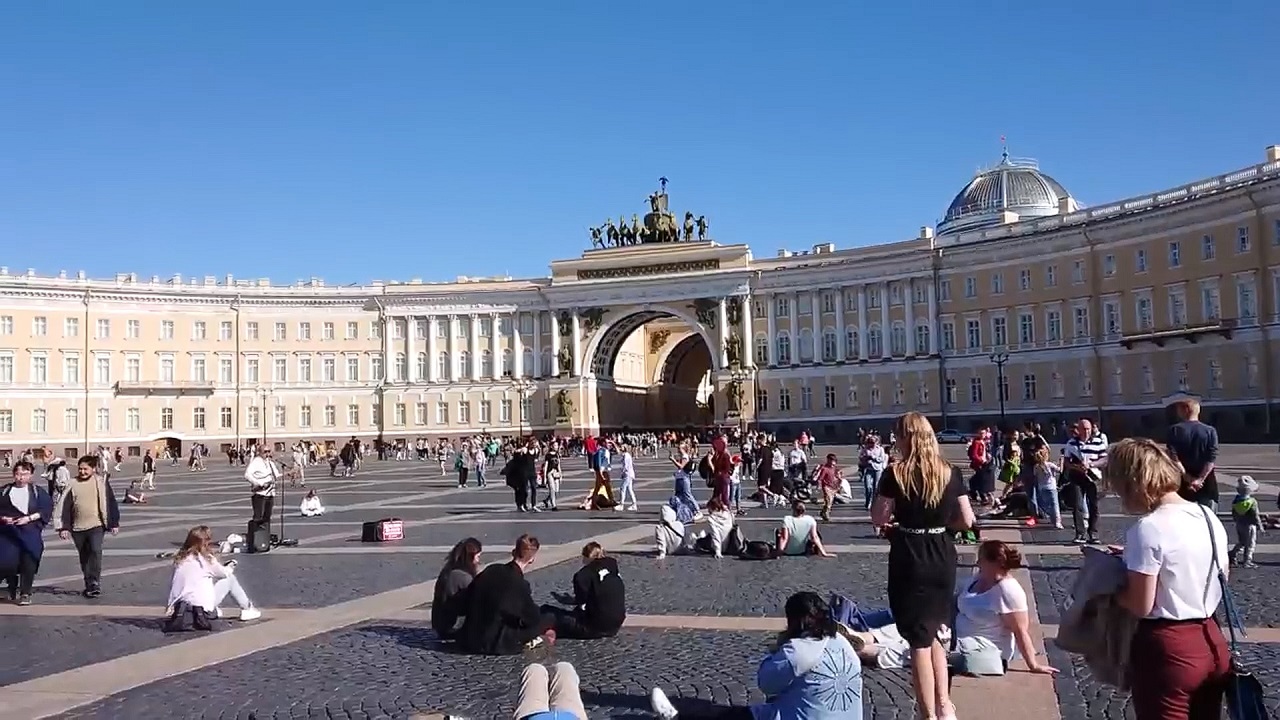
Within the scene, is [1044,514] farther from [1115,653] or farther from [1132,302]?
[1132,302]

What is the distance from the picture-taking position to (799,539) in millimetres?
16547

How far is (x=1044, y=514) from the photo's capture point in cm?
1986

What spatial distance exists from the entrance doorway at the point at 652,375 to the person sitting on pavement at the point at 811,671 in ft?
267

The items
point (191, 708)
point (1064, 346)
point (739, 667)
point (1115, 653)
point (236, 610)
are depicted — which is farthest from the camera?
point (1064, 346)

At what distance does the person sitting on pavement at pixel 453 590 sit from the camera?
1063 centimetres

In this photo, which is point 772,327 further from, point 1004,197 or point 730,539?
point 730,539

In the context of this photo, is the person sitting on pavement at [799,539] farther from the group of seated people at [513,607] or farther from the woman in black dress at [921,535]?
the woman in black dress at [921,535]

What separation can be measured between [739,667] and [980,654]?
A: 6.06 ft

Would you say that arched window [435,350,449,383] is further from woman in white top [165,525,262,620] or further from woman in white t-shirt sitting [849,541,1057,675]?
woman in white t-shirt sitting [849,541,1057,675]

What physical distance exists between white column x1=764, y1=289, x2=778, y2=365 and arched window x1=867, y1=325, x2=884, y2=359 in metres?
7.17

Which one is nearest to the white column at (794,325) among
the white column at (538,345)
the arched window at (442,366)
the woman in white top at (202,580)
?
the white column at (538,345)

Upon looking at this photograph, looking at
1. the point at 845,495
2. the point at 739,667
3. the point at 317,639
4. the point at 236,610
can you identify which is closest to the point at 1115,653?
the point at 739,667

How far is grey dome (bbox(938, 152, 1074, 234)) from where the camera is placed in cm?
9119

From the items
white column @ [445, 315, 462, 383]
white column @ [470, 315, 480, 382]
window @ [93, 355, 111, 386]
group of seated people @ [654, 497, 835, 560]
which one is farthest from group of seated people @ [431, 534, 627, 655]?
white column @ [445, 315, 462, 383]
